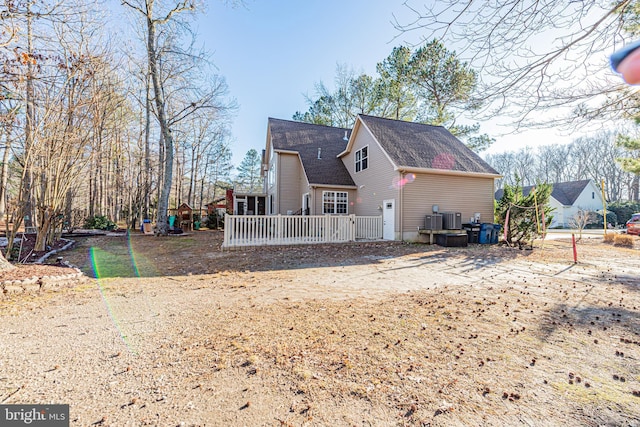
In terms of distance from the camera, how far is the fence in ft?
32.6

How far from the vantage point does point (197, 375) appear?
2.26 metres

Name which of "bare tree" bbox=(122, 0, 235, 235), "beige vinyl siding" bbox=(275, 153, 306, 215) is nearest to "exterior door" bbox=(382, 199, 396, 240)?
"beige vinyl siding" bbox=(275, 153, 306, 215)

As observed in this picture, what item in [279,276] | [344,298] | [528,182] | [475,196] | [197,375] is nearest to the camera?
[197,375]

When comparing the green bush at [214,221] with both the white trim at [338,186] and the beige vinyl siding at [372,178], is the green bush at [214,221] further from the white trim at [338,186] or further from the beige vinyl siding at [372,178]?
the beige vinyl siding at [372,178]

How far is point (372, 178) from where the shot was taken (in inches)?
552

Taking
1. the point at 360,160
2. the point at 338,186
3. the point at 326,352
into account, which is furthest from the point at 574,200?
the point at 326,352

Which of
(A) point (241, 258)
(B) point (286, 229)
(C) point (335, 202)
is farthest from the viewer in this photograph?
(C) point (335, 202)

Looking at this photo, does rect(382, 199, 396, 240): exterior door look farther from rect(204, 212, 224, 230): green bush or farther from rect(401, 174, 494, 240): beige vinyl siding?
rect(204, 212, 224, 230): green bush

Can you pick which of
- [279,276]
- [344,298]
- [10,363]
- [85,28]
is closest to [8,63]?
[85,28]

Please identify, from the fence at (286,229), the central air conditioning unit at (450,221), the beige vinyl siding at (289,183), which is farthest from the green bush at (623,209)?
the beige vinyl siding at (289,183)

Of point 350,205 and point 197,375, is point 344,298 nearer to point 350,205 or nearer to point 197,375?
point 197,375

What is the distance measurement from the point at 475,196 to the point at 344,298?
12.1m

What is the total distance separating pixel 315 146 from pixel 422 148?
6753mm

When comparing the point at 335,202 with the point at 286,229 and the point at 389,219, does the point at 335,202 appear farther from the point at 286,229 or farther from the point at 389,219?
the point at 286,229
